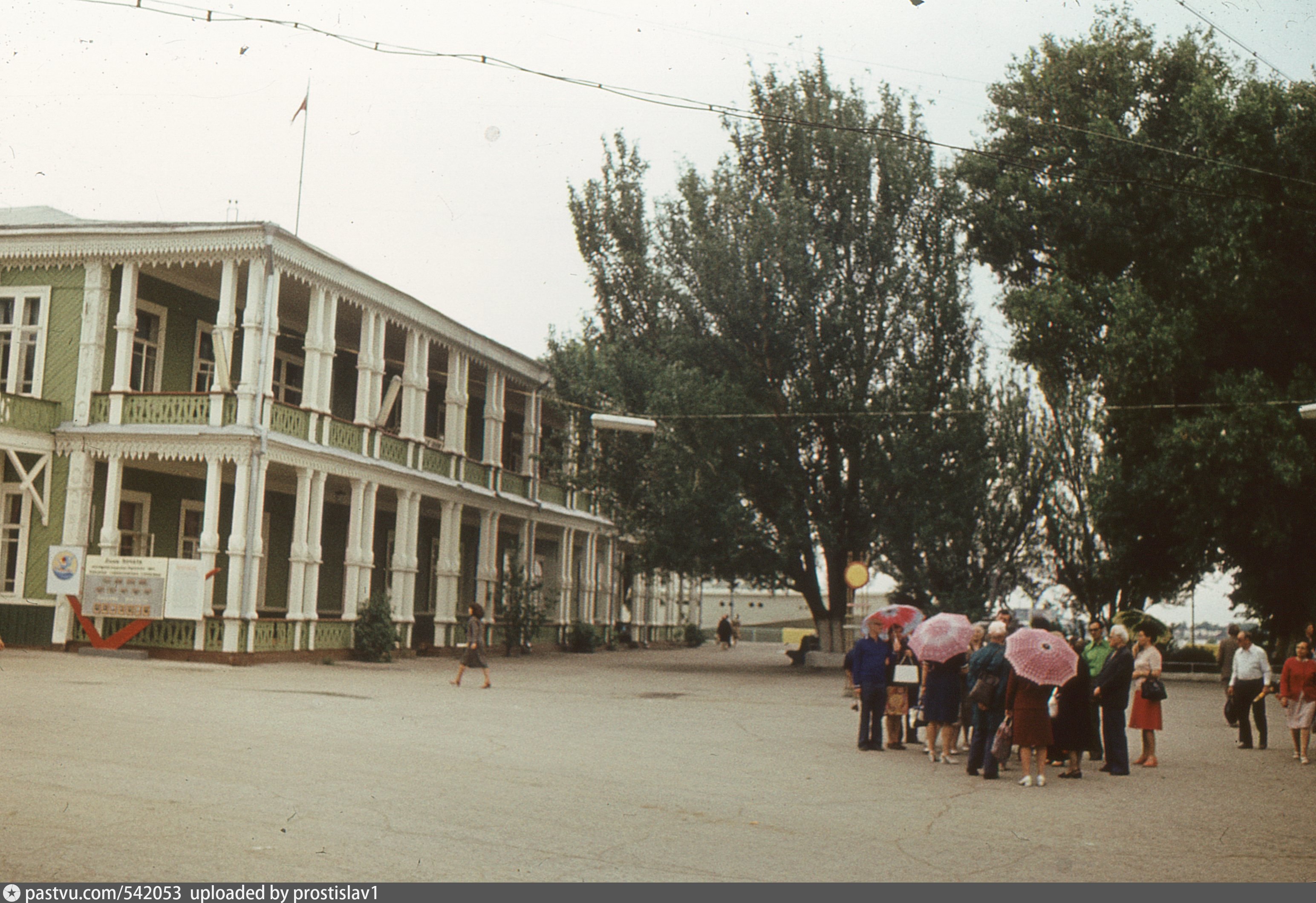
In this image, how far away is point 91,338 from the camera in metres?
26.1

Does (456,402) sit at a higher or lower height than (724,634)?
higher

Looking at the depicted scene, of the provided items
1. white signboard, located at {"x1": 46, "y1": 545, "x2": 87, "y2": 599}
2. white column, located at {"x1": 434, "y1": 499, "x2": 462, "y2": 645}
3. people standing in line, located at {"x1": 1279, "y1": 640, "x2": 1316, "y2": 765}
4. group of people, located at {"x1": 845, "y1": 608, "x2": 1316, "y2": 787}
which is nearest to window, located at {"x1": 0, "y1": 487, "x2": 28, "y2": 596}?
white signboard, located at {"x1": 46, "y1": 545, "x2": 87, "y2": 599}

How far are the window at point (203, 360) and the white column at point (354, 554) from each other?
3807 mm

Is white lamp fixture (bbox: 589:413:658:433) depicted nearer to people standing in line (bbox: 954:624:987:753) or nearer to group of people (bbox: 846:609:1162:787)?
group of people (bbox: 846:609:1162:787)

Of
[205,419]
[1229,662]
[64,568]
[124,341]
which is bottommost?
[1229,662]

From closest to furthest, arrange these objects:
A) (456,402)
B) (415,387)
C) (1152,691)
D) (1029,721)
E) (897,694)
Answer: (1029,721)
(897,694)
(1152,691)
(415,387)
(456,402)

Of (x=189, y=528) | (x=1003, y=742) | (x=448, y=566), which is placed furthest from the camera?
(x=448, y=566)

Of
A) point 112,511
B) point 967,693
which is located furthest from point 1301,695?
point 112,511

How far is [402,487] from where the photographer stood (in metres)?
31.4

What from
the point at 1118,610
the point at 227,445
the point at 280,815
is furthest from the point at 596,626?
the point at 280,815

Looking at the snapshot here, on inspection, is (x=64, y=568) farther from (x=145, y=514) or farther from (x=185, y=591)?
(x=145, y=514)

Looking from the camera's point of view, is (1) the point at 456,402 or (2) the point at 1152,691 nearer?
(2) the point at 1152,691

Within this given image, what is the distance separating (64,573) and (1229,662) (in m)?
20.8

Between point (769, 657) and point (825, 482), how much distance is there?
40.1ft
